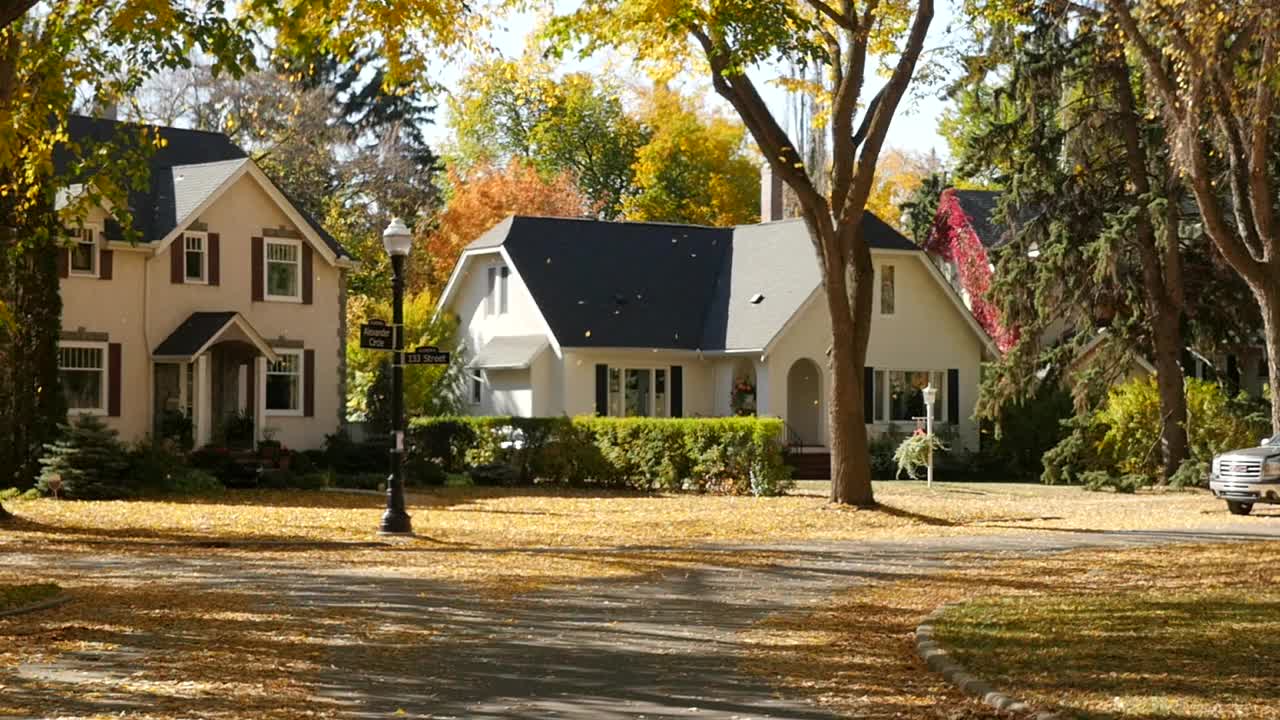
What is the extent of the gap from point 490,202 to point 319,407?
2676cm

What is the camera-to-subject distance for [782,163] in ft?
92.6

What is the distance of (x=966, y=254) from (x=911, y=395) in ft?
22.7

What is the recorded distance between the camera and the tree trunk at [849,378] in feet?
94.6

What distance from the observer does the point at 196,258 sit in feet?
129

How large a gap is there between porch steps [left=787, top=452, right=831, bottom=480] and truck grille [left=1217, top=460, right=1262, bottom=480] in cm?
1467

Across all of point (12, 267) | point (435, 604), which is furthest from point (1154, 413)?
point (435, 604)

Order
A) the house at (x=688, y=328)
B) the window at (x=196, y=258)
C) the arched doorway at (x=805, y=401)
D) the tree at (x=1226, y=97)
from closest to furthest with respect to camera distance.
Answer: the tree at (x=1226, y=97) < the window at (x=196, y=258) < the house at (x=688, y=328) < the arched doorway at (x=805, y=401)

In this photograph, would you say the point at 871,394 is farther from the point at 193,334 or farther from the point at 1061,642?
the point at 1061,642

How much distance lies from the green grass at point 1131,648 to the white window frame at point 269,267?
26557 mm

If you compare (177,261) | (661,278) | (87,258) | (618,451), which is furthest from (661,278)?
(87,258)

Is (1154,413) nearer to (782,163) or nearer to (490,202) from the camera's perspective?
(782,163)

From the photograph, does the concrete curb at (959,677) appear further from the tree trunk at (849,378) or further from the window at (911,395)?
the window at (911,395)

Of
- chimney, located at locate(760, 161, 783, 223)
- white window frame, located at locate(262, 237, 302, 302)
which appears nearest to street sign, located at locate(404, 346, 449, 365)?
white window frame, located at locate(262, 237, 302, 302)

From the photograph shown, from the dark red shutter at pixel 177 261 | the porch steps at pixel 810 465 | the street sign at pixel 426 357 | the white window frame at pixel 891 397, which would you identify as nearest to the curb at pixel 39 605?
the street sign at pixel 426 357
